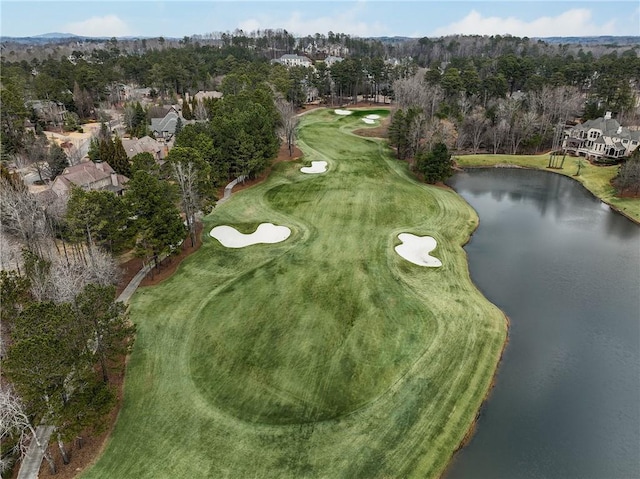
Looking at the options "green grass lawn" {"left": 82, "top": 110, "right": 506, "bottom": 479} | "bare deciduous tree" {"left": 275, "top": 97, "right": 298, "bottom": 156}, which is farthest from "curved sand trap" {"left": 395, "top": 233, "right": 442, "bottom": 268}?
"bare deciduous tree" {"left": 275, "top": 97, "right": 298, "bottom": 156}

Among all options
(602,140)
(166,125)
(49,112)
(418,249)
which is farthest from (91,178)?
(602,140)

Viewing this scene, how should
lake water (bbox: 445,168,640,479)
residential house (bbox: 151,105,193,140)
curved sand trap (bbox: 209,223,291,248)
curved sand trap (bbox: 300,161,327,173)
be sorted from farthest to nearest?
residential house (bbox: 151,105,193,140), curved sand trap (bbox: 300,161,327,173), curved sand trap (bbox: 209,223,291,248), lake water (bbox: 445,168,640,479)

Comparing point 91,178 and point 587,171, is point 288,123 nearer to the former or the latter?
point 91,178

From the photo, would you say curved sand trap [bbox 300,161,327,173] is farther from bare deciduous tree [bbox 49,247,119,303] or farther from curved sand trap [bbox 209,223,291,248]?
bare deciduous tree [bbox 49,247,119,303]

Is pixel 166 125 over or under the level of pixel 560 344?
over

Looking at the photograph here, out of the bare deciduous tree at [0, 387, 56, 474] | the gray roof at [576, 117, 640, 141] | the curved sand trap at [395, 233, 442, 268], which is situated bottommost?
the curved sand trap at [395, 233, 442, 268]

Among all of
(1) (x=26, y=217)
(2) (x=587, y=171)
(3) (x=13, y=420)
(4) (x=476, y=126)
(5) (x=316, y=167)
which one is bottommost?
(2) (x=587, y=171)
